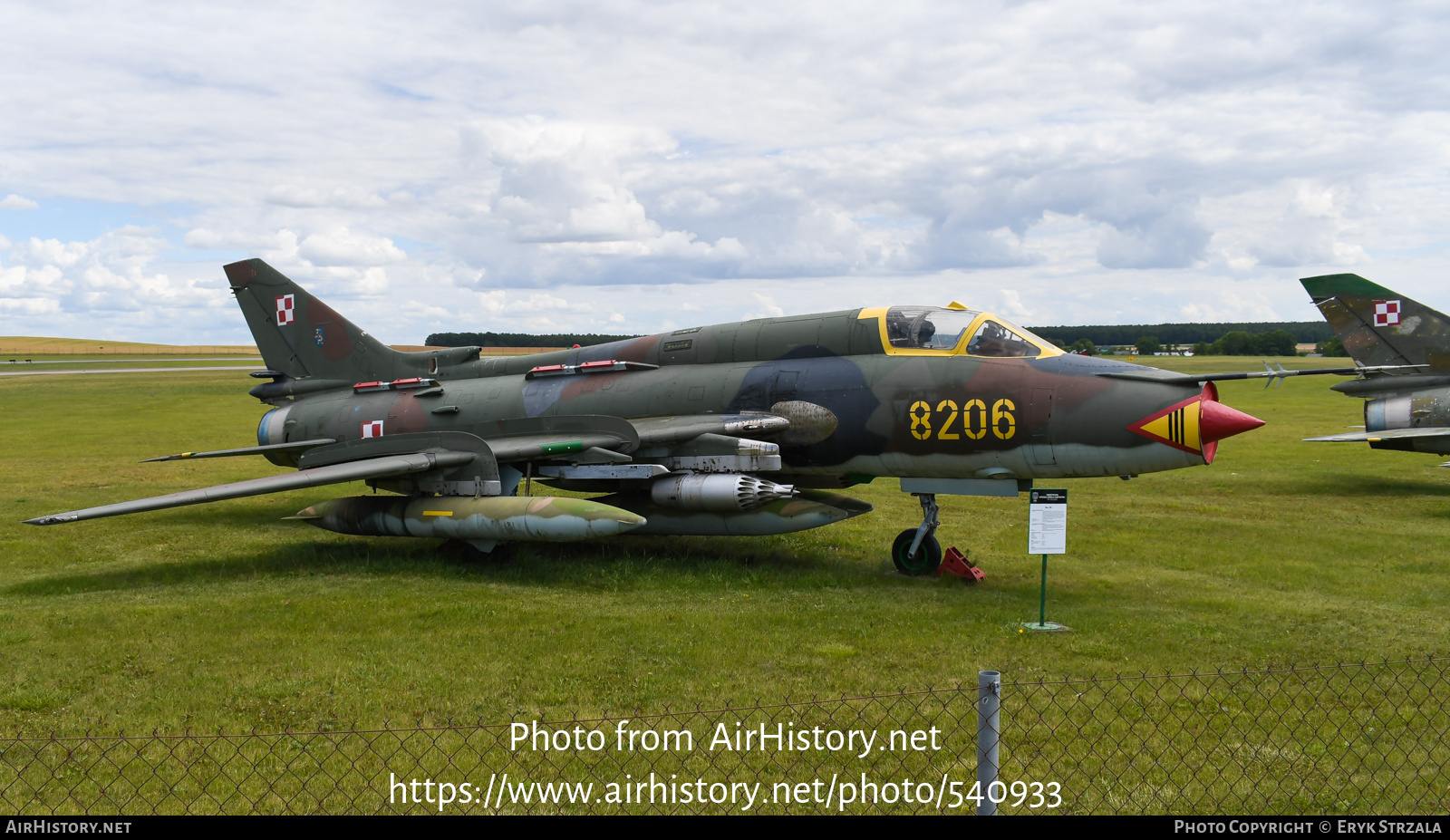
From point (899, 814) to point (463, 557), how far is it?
9147 millimetres

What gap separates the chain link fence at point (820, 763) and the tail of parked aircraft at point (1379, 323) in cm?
1525

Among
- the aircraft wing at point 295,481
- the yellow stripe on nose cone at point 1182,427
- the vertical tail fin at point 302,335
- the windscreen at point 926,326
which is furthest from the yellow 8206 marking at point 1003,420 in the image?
the vertical tail fin at point 302,335

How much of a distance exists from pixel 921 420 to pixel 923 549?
1.79 metres

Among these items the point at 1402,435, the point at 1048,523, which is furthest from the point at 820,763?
the point at 1402,435

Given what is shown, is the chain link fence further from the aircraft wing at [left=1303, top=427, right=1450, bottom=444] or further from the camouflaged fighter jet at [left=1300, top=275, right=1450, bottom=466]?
the camouflaged fighter jet at [left=1300, top=275, right=1450, bottom=466]

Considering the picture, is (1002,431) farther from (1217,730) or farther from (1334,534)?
(1334,534)

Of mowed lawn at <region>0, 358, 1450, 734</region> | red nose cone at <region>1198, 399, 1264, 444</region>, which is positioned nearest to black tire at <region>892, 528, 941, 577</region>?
mowed lawn at <region>0, 358, 1450, 734</region>

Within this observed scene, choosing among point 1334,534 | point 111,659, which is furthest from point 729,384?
point 1334,534

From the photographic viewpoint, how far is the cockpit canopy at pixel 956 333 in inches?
480

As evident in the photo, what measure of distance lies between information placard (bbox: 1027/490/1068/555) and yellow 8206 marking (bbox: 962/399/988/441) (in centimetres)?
209

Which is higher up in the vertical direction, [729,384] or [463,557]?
[729,384]

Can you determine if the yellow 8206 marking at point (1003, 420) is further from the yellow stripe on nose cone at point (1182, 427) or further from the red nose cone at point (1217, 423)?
the red nose cone at point (1217, 423)

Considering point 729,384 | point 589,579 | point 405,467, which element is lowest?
point 589,579

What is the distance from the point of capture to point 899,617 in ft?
34.0
